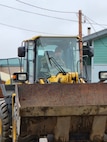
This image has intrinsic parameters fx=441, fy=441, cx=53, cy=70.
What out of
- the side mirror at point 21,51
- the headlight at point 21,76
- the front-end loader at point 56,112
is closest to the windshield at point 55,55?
the side mirror at point 21,51

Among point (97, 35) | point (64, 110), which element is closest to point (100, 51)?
point (97, 35)

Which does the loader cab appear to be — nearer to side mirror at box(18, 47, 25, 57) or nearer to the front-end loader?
side mirror at box(18, 47, 25, 57)

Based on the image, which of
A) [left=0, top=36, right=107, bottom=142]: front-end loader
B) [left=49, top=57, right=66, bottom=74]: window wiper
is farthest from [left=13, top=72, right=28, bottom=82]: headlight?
[left=49, top=57, right=66, bottom=74]: window wiper

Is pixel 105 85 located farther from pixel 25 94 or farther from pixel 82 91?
pixel 25 94

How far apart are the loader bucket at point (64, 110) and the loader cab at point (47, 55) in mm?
1831

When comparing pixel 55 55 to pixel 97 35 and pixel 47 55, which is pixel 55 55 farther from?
pixel 97 35

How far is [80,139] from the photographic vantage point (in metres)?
7.33

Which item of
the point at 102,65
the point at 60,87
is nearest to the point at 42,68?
the point at 60,87

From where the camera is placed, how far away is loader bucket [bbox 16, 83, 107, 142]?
21.8 feet

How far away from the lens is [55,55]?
30.7 feet

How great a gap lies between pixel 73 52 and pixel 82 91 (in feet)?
7.99

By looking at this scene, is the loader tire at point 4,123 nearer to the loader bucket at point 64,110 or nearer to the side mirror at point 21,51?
the loader bucket at point 64,110

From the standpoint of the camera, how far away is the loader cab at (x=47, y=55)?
30.3 ft

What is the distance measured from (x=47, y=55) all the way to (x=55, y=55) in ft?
0.56
